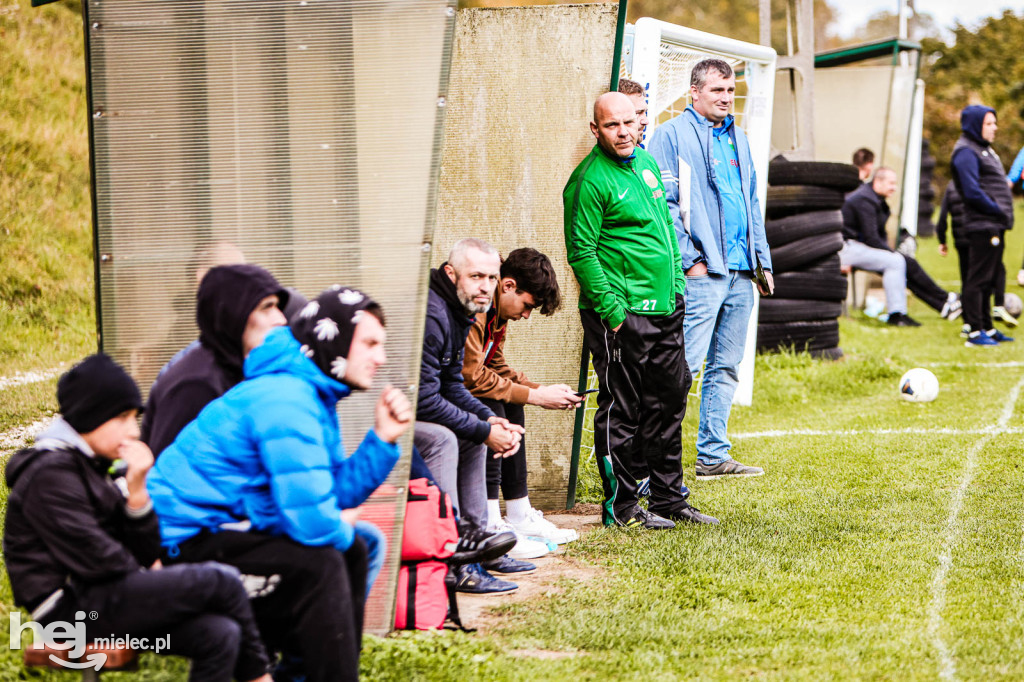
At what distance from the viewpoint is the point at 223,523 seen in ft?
10.7

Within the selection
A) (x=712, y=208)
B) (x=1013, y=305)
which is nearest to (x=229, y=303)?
(x=712, y=208)

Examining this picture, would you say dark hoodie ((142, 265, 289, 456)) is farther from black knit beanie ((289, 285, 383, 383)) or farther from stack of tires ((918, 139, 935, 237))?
stack of tires ((918, 139, 935, 237))

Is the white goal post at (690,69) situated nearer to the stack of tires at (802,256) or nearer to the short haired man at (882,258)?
the stack of tires at (802,256)

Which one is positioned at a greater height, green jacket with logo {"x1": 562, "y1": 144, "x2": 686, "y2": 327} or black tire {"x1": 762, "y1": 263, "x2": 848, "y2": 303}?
green jacket with logo {"x1": 562, "y1": 144, "x2": 686, "y2": 327}

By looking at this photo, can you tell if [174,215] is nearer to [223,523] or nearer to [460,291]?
[460,291]

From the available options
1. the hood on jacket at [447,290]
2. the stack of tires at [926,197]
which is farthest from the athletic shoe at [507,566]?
the stack of tires at [926,197]

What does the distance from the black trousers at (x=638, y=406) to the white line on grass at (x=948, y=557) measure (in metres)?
1.29

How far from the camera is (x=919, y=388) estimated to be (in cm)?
908

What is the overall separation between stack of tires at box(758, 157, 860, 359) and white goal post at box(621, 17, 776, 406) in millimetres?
1671

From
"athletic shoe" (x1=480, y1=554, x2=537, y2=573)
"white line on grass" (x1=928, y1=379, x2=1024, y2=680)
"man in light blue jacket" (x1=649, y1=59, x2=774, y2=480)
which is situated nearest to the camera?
"white line on grass" (x1=928, y1=379, x2=1024, y2=680)

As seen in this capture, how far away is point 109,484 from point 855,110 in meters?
16.0

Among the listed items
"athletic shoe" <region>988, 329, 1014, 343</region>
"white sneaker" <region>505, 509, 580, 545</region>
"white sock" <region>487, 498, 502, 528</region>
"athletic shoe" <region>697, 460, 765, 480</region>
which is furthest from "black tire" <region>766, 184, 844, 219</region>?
"white sock" <region>487, 498, 502, 528</region>

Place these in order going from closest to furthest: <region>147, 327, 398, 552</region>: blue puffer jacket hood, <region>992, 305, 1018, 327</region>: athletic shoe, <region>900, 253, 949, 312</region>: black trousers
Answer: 1. <region>147, 327, 398, 552</region>: blue puffer jacket hood
2. <region>992, 305, 1018, 327</region>: athletic shoe
3. <region>900, 253, 949, 312</region>: black trousers

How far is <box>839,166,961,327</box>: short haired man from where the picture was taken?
46.0ft
